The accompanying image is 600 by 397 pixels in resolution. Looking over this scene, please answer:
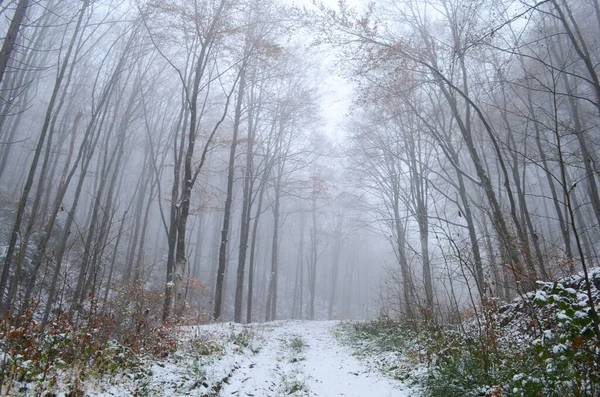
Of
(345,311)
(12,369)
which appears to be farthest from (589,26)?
(345,311)

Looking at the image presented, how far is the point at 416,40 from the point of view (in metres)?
9.60

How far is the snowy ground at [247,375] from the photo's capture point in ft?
12.6

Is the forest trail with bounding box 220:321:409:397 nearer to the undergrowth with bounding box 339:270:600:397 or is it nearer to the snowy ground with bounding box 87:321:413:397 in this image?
the snowy ground with bounding box 87:321:413:397

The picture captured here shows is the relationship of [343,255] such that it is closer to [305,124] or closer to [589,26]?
[305,124]

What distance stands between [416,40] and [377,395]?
919 centimetres

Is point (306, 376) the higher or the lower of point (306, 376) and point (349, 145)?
the lower

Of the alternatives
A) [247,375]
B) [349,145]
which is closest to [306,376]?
[247,375]

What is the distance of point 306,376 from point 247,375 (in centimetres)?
101

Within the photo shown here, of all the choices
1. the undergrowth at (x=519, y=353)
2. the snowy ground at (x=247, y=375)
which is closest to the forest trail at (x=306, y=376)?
the snowy ground at (x=247, y=375)

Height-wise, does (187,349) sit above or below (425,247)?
A: below

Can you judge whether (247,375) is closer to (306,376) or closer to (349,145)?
(306,376)

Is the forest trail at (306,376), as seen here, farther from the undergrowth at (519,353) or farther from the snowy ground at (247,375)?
the undergrowth at (519,353)

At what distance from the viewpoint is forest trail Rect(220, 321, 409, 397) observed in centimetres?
452

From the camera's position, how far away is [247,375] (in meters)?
4.99
